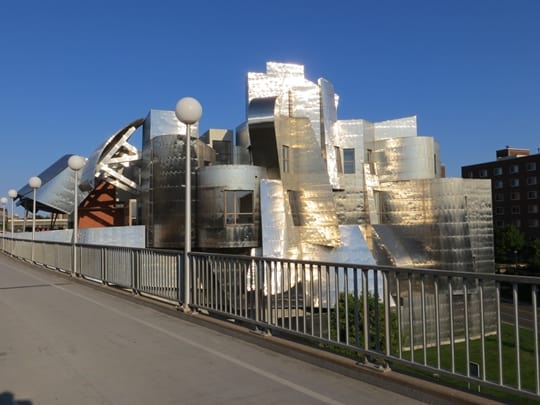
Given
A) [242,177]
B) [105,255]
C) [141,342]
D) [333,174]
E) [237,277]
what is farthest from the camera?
[333,174]

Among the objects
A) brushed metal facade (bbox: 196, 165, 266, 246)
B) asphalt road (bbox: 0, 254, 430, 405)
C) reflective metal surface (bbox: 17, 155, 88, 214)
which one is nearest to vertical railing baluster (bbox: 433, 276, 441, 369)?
asphalt road (bbox: 0, 254, 430, 405)

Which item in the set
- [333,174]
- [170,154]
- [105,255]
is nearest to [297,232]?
[333,174]

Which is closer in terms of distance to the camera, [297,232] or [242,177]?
[242,177]

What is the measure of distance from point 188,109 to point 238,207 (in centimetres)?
1961

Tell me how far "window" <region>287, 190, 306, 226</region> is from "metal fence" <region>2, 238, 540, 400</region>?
22.4 m

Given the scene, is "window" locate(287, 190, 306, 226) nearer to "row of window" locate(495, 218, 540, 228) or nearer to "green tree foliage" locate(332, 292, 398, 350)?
"green tree foliage" locate(332, 292, 398, 350)

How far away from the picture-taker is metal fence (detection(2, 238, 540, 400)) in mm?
4258

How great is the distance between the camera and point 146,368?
18.7ft

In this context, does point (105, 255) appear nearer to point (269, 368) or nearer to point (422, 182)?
point (269, 368)

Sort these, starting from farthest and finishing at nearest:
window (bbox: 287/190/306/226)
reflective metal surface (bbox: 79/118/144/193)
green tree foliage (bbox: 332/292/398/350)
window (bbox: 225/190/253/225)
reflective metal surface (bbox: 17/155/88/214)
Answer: reflective metal surface (bbox: 17/155/88/214) → reflective metal surface (bbox: 79/118/144/193) → window (bbox: 287/190/306/226) → window (bbox: 225/190/253/225) → green tree foliage (bbox: 332/292/398/350)

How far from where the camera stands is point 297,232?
3150 cm

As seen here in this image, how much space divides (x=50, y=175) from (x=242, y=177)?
66.5ft

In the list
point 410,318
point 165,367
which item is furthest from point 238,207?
point 410,318

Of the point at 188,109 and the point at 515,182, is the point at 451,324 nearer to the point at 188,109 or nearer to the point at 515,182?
the point at 188,109
